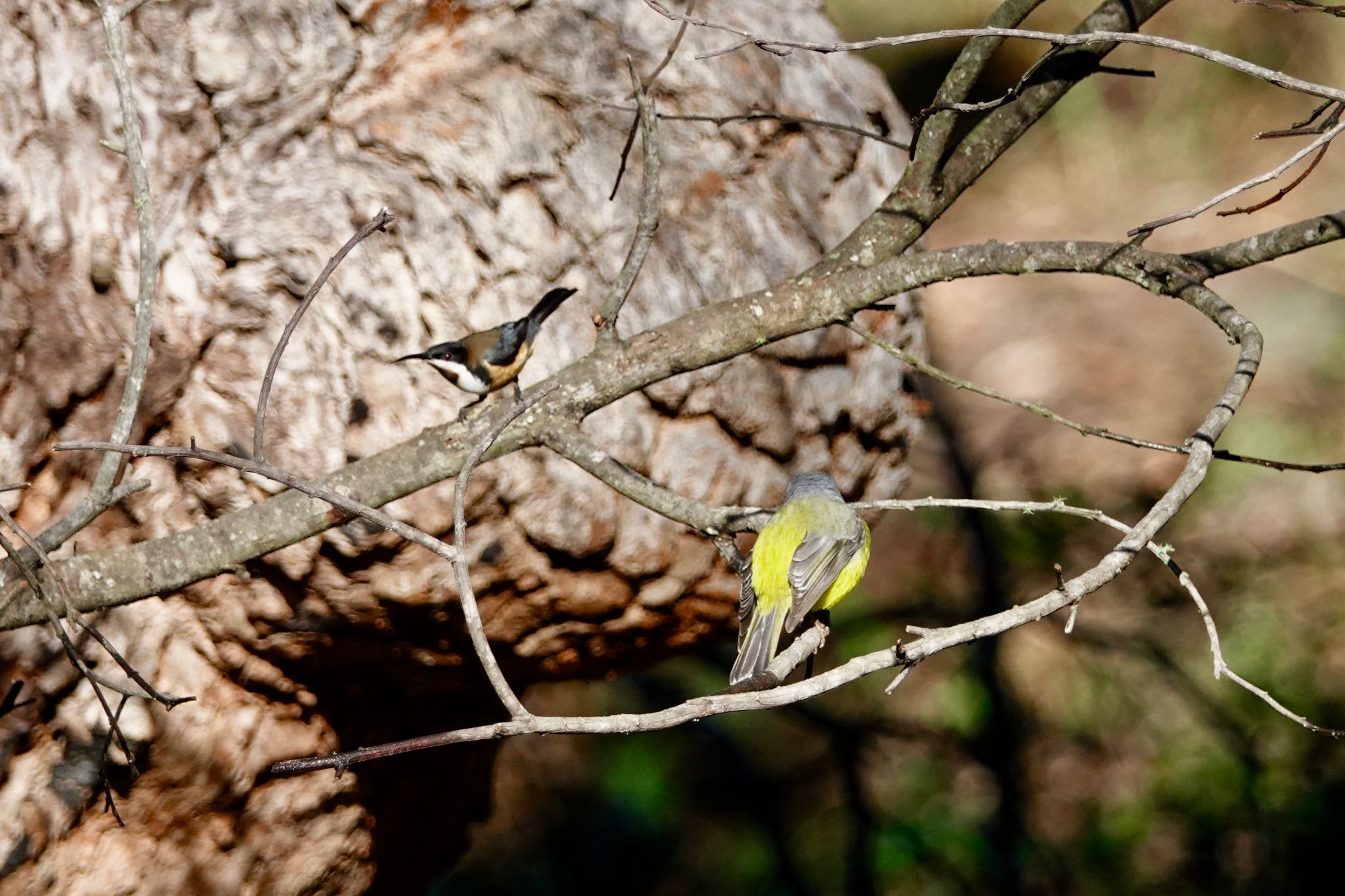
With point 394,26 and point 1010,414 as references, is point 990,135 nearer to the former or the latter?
point 394,26

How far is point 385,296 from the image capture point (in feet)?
10.7

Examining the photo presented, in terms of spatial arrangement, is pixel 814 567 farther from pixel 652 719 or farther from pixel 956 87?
pixel 652 719

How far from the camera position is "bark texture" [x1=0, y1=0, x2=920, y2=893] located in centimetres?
300

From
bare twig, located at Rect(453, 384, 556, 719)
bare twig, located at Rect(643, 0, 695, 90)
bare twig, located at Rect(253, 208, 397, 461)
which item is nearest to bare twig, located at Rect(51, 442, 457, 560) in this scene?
bare twig, located at Rect(453, 384, 556, 719)

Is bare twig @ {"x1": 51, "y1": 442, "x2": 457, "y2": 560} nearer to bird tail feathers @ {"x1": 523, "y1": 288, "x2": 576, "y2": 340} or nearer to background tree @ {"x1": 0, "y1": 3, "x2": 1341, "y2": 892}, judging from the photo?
background tree @ {"x1": 0, "y1": 3, "x2": 1341, "y2": 892}

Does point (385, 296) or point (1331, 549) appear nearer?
point (385, 296)

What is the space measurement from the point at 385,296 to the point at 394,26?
87 cm

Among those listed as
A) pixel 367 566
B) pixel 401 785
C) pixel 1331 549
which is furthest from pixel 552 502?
pixel 1331 549

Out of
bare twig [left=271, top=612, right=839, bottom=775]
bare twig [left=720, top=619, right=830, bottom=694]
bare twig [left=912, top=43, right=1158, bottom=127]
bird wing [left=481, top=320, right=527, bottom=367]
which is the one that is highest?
Answer: bare twig [left=912, top=43, right=1158, bottom=127]

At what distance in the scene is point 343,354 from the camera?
10.6 ft

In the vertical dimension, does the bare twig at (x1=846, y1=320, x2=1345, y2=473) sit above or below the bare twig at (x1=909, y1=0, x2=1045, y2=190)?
below

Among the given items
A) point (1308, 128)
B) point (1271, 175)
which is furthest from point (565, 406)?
point (1308, 128)

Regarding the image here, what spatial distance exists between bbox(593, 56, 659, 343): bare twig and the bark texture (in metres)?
0.82

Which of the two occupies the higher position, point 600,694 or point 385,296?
point 385,296
